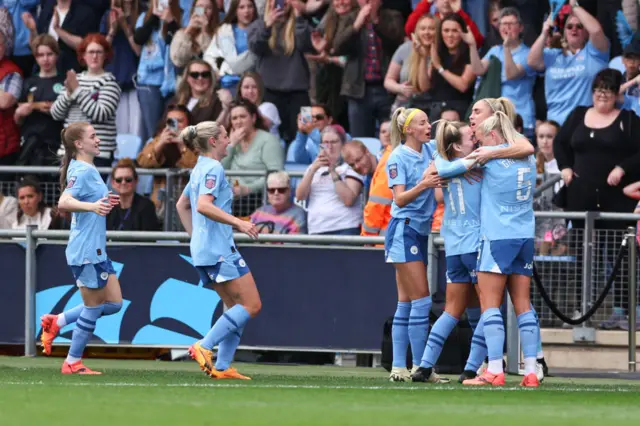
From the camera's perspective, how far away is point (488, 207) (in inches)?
422

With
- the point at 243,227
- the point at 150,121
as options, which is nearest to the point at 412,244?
the point at 243,227

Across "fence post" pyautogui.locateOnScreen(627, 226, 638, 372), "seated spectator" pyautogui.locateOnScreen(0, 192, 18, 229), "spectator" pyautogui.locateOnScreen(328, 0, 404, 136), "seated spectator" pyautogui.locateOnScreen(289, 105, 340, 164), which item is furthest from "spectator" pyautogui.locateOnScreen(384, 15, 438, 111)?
"seated spectator" pyautogui.locateOnScreen(0, 192, 18, 229)

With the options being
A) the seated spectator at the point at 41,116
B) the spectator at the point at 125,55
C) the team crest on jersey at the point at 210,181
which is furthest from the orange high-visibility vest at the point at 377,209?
the spectator at the point at 125,55

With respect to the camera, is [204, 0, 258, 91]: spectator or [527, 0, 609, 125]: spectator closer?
[527, 0, 609, 125]: spectator

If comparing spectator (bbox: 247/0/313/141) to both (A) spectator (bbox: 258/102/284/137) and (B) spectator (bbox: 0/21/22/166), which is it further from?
(B) spectator (bbox: 0/21/22/166)

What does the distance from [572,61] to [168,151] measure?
4.76 metres

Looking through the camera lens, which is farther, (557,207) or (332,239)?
(557,207)

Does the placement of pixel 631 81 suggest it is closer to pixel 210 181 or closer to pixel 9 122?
pixel 210 181

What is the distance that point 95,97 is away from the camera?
692 inches

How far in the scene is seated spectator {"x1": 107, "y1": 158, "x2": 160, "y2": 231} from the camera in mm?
15570

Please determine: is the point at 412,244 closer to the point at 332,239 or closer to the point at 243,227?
the point at 243,227

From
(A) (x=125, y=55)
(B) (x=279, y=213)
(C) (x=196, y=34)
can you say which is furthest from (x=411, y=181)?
(A) (x=125, y=55)

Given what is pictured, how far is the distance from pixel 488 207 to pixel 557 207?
15.3 feet

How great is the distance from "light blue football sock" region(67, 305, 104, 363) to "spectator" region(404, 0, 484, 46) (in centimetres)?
648
